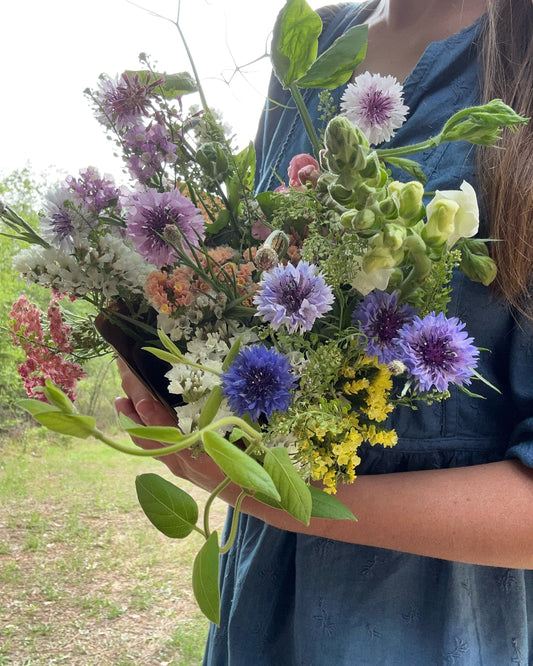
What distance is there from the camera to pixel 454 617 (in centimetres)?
46

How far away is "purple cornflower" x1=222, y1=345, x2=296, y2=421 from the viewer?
30 centimetres

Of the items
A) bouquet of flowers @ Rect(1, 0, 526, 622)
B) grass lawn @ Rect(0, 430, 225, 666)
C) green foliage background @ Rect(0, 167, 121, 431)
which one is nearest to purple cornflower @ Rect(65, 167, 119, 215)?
bouquet of flowers @ Rect(1, 0, 526, 622)

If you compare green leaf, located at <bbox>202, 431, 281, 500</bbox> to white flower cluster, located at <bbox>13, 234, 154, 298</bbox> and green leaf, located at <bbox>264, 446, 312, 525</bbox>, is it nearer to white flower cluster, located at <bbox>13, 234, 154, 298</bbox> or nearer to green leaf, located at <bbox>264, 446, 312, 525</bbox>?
green leaf, located at <bbox>264, 446, 312, 525</bbox>

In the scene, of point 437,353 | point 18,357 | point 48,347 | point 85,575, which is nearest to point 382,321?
point 437,353

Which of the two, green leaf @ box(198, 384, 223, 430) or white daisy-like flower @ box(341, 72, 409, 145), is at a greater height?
white daisy-like flower @ box(341, 72, 409, 145)

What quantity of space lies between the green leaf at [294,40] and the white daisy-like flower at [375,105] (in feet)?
0.13

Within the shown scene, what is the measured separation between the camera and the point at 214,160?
373 millimetres

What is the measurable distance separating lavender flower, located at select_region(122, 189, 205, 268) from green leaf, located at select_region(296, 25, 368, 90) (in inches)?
4.2

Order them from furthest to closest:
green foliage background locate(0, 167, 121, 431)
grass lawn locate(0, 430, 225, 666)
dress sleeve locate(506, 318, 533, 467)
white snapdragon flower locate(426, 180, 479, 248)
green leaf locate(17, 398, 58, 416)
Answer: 1. green foliage background locate(0, 167, 121, 431)
2. grass lawn locate(0, 430, 225, 666)
3. dress sleeve locate(506, 318, 533, 467)
4. white snapdragon flower locate(426, 180, 479, 248)
5. green leaf locate(17, 398, 58, 416)

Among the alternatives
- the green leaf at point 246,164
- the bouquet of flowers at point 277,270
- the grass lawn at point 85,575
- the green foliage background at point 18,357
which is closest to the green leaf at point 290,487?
the bouquet of flowers at point 277,270

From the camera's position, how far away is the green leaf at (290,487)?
9.7 inches

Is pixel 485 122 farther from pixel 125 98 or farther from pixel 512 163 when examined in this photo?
pixel 125 98

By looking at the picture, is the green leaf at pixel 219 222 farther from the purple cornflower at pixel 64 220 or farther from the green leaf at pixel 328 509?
the green leaf at pixel 328 509

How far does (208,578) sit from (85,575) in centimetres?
250
